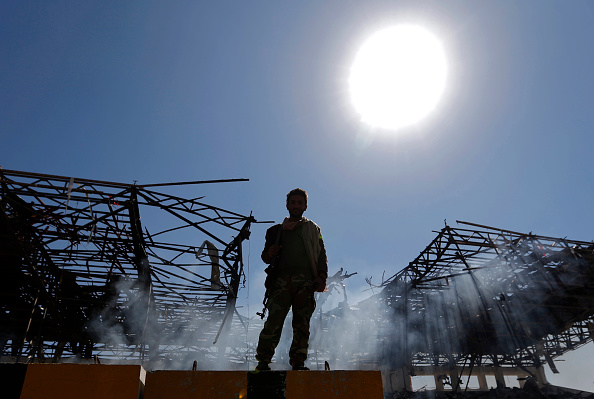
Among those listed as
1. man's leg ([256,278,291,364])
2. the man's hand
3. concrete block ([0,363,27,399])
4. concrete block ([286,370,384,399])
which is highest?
the man's hand

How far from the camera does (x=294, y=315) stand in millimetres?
3557

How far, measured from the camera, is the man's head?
3982mm

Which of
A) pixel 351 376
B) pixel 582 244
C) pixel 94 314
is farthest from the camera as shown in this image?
pixel 582 244

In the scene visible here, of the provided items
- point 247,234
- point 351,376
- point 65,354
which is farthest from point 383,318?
point 351,376

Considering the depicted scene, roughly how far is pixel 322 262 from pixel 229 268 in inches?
275

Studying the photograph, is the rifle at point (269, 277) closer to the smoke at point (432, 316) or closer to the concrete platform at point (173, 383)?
the concrete platform at point (173, 383)

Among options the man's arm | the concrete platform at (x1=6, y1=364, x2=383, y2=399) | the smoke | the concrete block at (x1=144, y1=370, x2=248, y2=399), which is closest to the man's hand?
the man's arm

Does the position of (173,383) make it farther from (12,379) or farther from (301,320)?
(301,320)

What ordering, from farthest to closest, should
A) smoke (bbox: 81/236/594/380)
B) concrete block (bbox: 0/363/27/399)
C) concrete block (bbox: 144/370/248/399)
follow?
smoke (bbox: 81/236/594/380) → concrete block (bbox: 144/370/248/399) → concrete block (bbox: 0/363/27/399)

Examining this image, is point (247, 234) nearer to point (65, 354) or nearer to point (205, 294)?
point (205, 294)

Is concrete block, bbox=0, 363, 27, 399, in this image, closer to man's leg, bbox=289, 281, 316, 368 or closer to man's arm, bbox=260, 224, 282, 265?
man's leg, bbox=289, 281, 316, 368

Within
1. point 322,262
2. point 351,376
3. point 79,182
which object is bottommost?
point 351,376

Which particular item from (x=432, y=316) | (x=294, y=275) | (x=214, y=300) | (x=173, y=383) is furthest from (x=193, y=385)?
(x=432, y=316)

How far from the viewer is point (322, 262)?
394 centimetres
